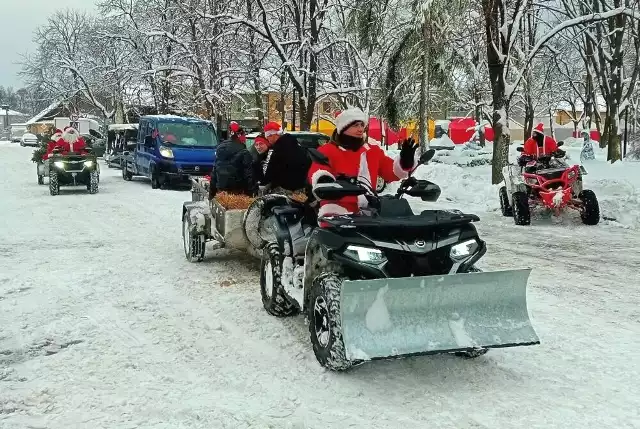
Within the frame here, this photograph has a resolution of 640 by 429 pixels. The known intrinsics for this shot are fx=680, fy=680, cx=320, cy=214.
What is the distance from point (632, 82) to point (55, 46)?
165ft

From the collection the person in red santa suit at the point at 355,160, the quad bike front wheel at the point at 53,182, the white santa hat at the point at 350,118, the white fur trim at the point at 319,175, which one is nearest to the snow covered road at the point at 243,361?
the person in red santa suit at the point at 355,160

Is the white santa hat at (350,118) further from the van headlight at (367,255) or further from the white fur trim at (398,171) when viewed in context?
the van headlight at (367,255)

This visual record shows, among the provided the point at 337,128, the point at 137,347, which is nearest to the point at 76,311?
the point at 137,347

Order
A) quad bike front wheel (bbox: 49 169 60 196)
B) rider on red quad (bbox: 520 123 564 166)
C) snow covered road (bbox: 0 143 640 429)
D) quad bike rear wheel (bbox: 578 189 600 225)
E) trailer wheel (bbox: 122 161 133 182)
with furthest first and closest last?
trailer wheel (bbox: 122 161 133 182), quad bike front wheel (bbox: 49 169 60 196), rider on red quad (bbox: 520 123 564 166), quad bike rear wheel (bbox: 578 189 600 225), snow covered road (bbox: 0 143 640 429)

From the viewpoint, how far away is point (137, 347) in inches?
214

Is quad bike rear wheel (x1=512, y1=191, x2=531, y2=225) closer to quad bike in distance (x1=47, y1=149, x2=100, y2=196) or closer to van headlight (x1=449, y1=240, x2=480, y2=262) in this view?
van headlight (x1=449, y1=240, x2=480, y2=262)

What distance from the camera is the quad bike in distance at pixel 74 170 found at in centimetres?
1786

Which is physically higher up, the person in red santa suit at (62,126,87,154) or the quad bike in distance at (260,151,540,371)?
the person in red santa suit at (62,126,87,154)

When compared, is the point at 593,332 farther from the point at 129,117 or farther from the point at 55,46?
the point at 55,46

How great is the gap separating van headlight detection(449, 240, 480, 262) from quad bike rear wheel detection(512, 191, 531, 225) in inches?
315

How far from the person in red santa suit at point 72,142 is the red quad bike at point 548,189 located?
1202cm

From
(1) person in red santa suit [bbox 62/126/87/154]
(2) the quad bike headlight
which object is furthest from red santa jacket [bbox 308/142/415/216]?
(1) person in red santa suit [bbox 62/126/87/154]

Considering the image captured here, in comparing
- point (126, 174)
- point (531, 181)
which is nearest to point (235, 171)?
point (531, 181)

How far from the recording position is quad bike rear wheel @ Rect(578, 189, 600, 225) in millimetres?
12117
